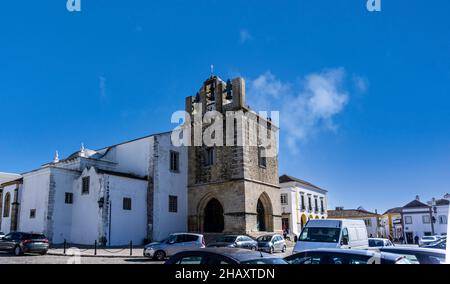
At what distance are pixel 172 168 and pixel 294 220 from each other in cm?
1756

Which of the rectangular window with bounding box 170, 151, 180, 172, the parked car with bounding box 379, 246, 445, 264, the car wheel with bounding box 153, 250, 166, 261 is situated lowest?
the car wheel with bounding box 153, 250, 166, 261

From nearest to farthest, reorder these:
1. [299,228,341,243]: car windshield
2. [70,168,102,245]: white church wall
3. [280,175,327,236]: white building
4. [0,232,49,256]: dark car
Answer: [299,228,341,243]: car windshield, [0,232,49,256]: dark car, [70,168,102,245]: white church wall, [280,175,327,236]: white building

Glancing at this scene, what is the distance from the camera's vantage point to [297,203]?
42438mm

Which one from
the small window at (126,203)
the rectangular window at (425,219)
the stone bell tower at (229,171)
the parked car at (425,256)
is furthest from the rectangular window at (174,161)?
the rectangular window at (425,219)

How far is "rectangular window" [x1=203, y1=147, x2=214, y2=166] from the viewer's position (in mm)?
30562

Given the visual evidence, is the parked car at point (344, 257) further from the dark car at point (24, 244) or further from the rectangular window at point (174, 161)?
the rectangular window at point (174, 161)

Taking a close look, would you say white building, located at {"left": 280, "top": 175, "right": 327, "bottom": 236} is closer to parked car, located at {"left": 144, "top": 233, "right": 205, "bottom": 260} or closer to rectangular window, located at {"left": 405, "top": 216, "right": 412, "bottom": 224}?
rectangular window, located at {"left": 405, "top": 216, "right": 412, "bottom": 224}

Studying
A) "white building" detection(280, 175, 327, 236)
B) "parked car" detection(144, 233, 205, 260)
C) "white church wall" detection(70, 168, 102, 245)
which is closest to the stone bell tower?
"white church wall" detection(70, 168, 102, 245)

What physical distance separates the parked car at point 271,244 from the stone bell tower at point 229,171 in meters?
3.24

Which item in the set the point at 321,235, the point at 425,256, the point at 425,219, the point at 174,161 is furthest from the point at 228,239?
the point at 425,219

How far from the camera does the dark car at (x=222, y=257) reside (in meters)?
5.70

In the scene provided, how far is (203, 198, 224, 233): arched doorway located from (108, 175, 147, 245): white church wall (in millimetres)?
5281
